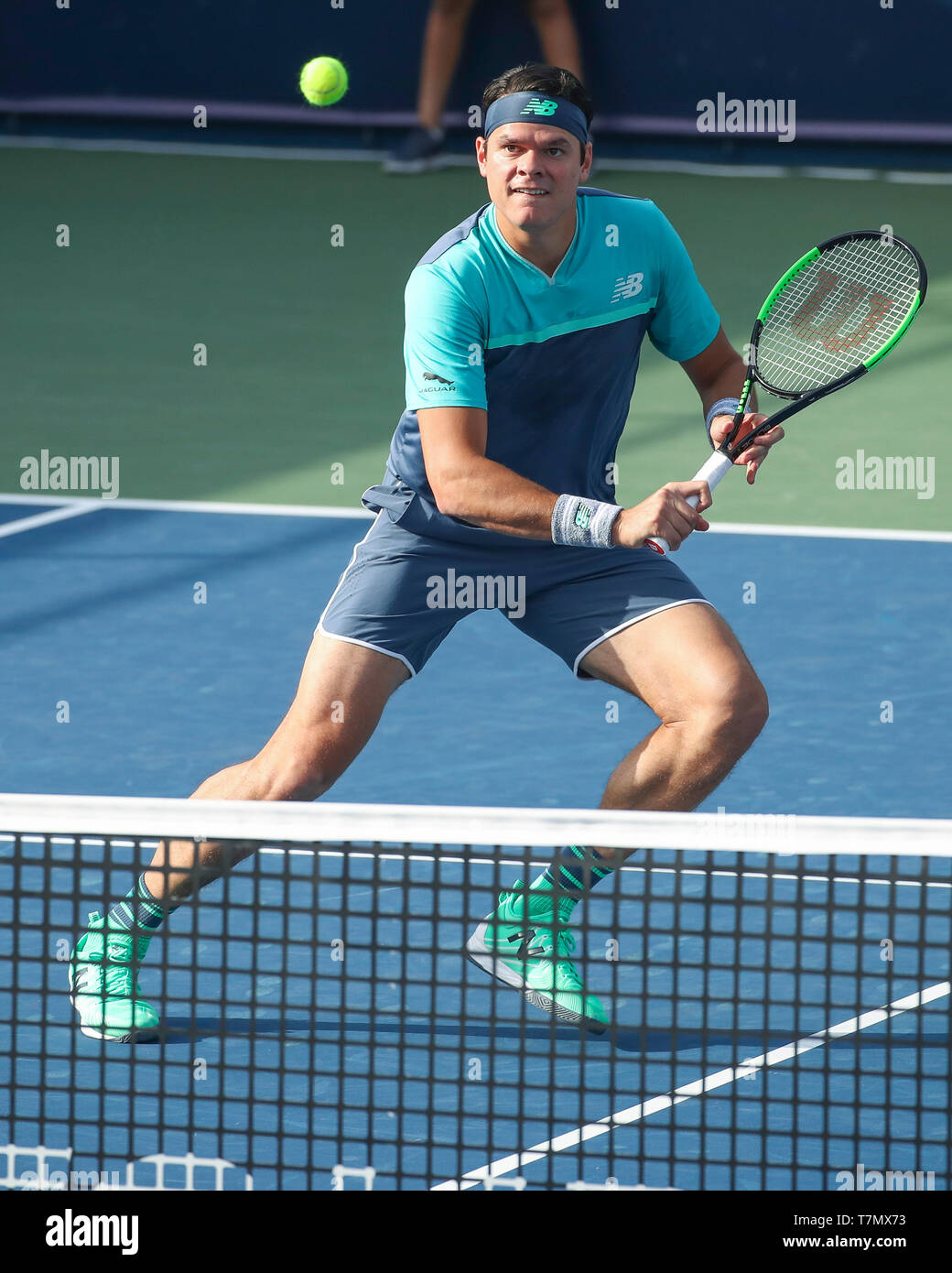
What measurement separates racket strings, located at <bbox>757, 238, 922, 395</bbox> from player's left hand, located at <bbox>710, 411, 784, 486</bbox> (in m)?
0.29

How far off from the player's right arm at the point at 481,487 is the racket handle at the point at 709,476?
0.09ft

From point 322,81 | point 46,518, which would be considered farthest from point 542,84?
point 322,81

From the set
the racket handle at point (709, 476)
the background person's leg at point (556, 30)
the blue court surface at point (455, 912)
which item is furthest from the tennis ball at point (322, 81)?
the racket handle at point (709, 476)

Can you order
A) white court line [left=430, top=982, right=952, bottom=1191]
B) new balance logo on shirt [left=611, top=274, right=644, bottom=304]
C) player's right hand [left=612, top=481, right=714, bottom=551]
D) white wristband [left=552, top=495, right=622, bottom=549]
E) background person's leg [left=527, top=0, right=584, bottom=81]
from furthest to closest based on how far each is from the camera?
background person's leg [left=527, top=0, right=584, bottom=81]
new balance logo on shirt [left=611, top=274, right=644, bottom=304]
white wristband [left=552, top=495, right=622, bottom=549]
player's right hand [left=612, top=481, right=714, bottom=551]
white court line [left=430, top=982, right=952, bottom=1191]

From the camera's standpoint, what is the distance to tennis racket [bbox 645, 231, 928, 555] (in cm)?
469

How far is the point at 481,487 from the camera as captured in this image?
4.13 meters

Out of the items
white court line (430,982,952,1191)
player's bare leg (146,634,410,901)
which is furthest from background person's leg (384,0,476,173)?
white court line (430,982,952,1191)

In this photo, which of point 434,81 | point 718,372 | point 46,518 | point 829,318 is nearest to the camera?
point 718,372

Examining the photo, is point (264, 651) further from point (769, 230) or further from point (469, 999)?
point (769, 230)

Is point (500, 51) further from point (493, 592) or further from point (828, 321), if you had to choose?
point (493, 592)

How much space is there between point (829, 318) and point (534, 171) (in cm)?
108

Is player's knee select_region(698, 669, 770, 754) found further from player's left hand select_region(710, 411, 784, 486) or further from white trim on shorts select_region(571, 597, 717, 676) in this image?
player's left hand select_region(710, 411, 784, 486)
